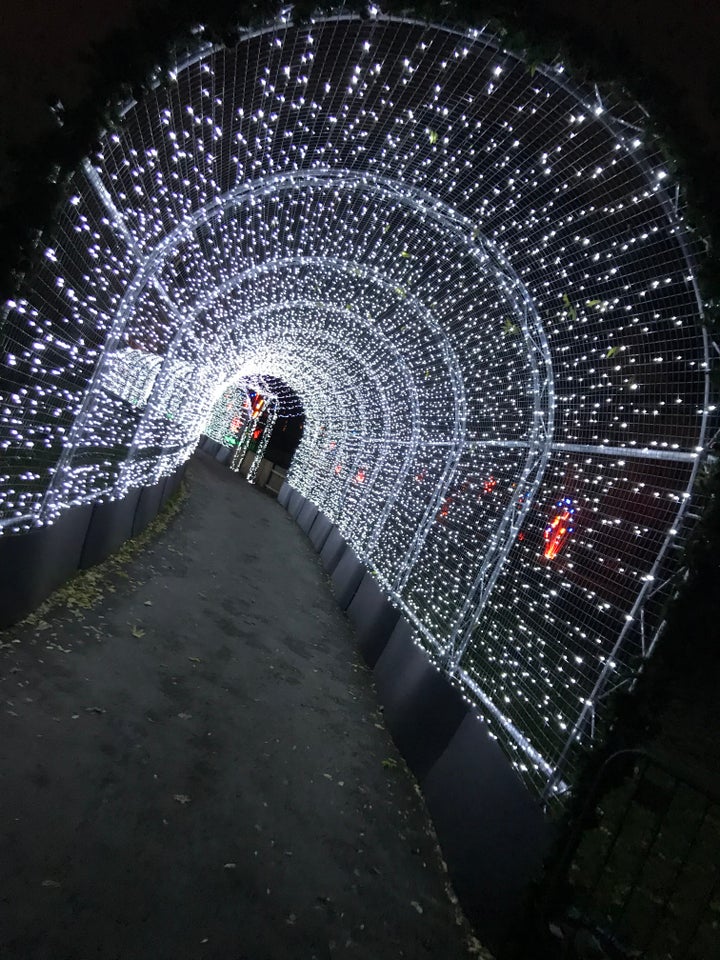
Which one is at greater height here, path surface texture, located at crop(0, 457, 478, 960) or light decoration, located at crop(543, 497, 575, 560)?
light decoration, located at crop(543, 497, 575, 560)

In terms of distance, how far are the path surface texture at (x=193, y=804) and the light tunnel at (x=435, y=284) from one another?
3.22 ft

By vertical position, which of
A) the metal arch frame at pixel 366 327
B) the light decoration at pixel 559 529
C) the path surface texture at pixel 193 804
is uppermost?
the metal arch frame at pixel 366 327

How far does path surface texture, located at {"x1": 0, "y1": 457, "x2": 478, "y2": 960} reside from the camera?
2.51 metres

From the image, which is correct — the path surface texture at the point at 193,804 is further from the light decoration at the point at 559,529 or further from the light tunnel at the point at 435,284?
the light decoration at the point at 559,529

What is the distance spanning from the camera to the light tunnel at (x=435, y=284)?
357 cm

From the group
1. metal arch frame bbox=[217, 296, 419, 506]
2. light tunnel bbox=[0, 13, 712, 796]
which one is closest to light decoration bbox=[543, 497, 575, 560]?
light tunnel bbox=[0, 13, 712, 796]

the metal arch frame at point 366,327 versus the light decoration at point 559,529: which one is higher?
the metal arch frame at point 366,327

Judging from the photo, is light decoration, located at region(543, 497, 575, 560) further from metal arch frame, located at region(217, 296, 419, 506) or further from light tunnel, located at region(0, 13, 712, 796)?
metal arch frame, located at region(217, 296, 419, 506)

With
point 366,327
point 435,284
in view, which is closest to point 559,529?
point 435,284

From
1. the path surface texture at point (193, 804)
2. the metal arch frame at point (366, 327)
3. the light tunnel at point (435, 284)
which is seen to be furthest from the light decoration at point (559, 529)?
the path surface texture at point (193, 804)

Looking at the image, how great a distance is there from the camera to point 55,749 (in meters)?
3.24

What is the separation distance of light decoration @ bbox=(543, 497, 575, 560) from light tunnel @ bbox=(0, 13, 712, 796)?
7 cm

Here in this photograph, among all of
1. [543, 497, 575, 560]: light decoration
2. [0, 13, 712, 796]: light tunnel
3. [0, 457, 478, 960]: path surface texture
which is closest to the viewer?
[0, 457, 478, 960]: path surface texture

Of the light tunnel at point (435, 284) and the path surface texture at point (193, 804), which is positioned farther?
the light tunnel at point (435, 284)
